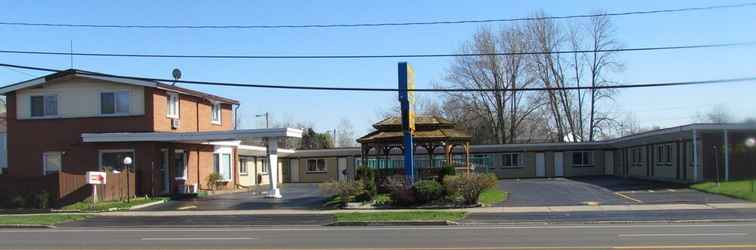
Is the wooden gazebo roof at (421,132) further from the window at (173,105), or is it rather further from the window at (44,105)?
the window at (44,105)

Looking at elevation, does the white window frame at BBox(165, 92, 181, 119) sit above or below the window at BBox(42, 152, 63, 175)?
above

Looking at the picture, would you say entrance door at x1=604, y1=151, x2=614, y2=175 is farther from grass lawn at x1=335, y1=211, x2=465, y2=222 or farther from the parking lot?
grass lawn at x1=335, y1=211, x2=465, y2=222

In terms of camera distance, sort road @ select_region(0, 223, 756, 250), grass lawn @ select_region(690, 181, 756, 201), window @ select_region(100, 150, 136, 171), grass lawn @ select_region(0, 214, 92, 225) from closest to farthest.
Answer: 1. road @ select_region(0, 223, 756, 250)
2. grass lawn @ select_region(0, 214, 92, 225)
3. grass lawn @ select_region(690, 181, 756, 201)
4. window @ select_region(100, 150, 136, 171)

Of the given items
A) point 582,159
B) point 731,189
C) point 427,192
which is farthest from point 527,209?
point 582,159

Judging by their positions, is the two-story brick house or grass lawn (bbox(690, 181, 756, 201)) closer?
grass lawn (bbox(690, 181, 756, 201))

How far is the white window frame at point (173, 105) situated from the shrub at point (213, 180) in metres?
3.53

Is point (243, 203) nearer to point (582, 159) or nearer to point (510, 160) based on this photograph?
point (510, 160)

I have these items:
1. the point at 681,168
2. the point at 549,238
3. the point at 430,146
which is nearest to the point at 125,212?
the point at 430,146

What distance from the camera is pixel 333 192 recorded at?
99.2 feet

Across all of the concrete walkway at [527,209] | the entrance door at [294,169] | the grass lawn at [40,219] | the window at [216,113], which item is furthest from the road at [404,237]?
the entrance door at [294,169]

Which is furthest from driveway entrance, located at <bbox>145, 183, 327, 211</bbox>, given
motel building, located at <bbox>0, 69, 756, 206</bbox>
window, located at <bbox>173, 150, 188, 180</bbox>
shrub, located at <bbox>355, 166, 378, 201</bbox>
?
window, located at <bbox>173, 150, 188, 180</bbox>

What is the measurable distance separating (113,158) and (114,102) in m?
2.51

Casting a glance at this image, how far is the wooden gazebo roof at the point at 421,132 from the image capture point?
117 feet

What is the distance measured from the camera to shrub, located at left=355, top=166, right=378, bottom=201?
30141 mm
